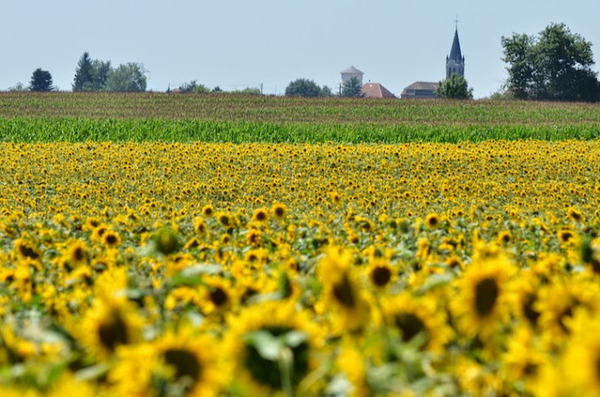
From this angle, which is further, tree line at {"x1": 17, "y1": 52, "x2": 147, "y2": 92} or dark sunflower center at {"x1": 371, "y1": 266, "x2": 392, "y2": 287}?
tree line at {"x1": 17, "y1": 52, "x2": 147, "y2": 92}

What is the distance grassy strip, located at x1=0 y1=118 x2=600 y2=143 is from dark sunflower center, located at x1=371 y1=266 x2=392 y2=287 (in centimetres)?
2627

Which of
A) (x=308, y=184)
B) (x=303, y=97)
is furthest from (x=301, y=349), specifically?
(x=303, y=97)

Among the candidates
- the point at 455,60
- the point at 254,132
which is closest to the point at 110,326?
the point at 254,132

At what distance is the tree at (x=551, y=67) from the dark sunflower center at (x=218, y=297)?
263ft

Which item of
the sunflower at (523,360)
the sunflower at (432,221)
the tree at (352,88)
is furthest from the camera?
the tree at (352,88)

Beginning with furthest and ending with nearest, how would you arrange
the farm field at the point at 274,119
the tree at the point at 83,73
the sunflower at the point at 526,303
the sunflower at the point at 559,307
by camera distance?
the tree at the point at 83,73
the farm field at the point at 274,119
the sunflower at the point at 526,303
the sunflower at the point at 559,307

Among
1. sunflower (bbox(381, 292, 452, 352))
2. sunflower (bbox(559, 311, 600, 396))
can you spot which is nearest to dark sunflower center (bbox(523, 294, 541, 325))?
sunflower (bbox(381, 292, 452, 352))

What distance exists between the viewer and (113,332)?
2234mm

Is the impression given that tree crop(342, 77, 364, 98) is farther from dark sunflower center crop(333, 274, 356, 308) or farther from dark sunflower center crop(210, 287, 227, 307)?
dark sunflower center crop(333, 274, 356, 308)

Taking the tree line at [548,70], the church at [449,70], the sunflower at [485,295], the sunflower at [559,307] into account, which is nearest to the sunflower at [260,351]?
the sunflower at [485,295]

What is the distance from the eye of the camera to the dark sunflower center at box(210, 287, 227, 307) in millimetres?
3008

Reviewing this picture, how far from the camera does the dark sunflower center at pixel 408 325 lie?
2.39 m

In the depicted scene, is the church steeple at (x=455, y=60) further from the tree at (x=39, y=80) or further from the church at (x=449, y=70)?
the tree at (x=39, y=80)

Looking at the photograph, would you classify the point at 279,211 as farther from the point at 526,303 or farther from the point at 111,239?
the point at 526,303
